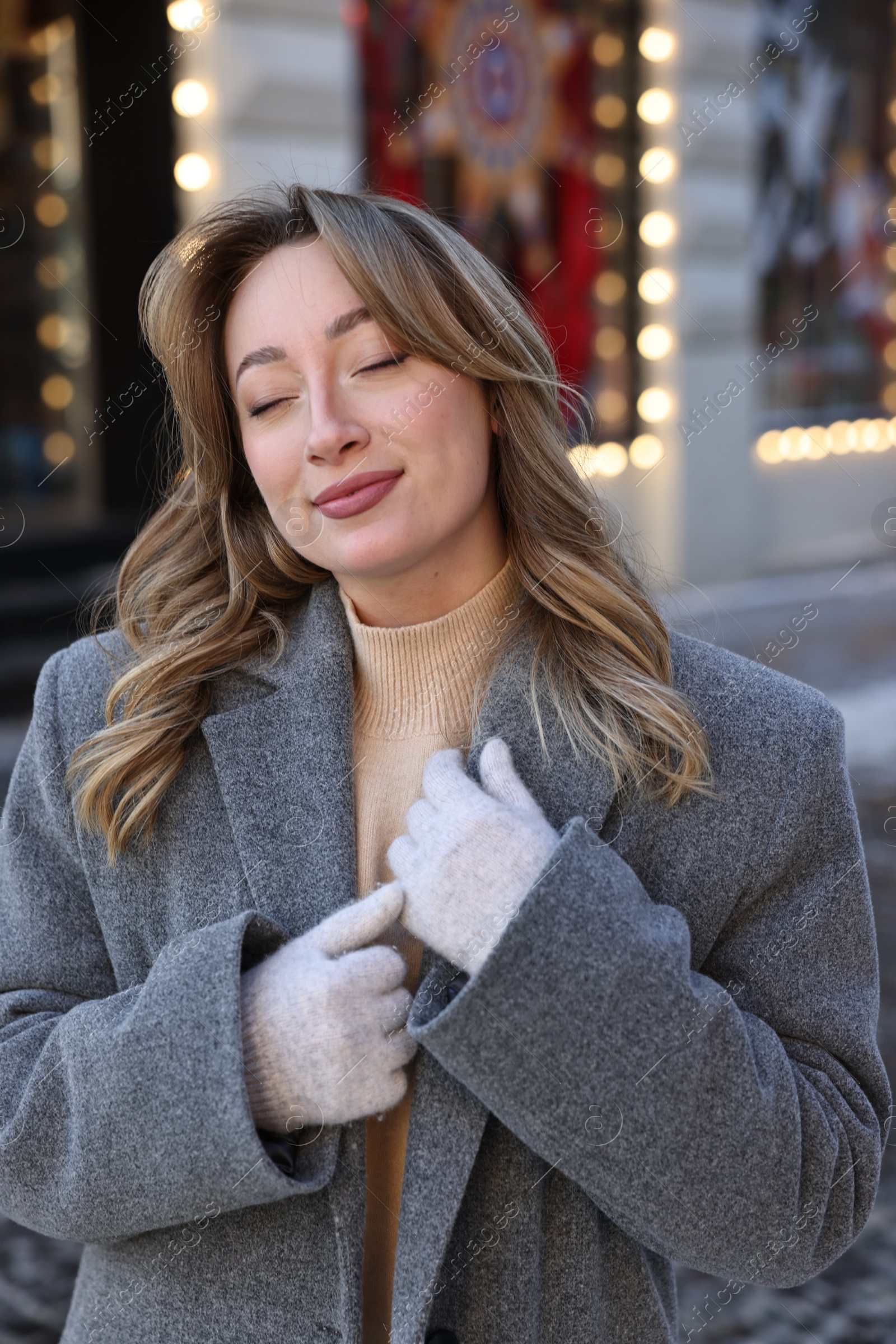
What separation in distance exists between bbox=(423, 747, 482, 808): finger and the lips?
318 mm

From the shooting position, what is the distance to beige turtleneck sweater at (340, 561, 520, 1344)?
1.64 m

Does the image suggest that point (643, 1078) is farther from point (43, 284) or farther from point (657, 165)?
point (657, 165)

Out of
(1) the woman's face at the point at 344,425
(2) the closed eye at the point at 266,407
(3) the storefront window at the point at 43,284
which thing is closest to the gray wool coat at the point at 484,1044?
(1) the woman's face at the point at 344,425

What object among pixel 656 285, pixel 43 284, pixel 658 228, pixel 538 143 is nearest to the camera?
pixel 43 284

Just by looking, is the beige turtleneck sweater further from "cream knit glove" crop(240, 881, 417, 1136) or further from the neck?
"cream knit glove" crop(240, 881, 417, 1136)

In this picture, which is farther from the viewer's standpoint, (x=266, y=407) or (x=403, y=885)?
(x=266, y=407)

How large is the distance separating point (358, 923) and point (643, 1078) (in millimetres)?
338

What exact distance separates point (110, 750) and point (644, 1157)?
30.6 inches

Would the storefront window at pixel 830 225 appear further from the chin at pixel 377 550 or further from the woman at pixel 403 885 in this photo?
the chin at pixel 377 550

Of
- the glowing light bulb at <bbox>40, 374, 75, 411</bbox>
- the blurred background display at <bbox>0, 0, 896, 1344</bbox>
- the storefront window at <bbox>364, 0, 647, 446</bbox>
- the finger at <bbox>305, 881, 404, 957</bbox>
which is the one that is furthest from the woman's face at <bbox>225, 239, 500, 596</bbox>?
the storefront window at <bbox>364, 0, 647, 446</bbox>

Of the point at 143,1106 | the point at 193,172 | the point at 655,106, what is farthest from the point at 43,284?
the point at 143,1106

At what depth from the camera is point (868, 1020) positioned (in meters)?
1.50

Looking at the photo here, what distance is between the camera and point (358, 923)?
139 centimetres

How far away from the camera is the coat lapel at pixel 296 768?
5.04 ft
